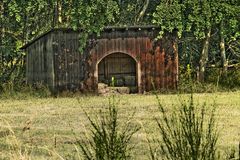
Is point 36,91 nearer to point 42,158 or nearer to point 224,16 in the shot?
point 224,16

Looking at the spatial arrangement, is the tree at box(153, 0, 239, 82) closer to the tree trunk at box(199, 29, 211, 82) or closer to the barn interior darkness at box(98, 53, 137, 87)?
the tree trunk at box(199, 29, 211, 82)

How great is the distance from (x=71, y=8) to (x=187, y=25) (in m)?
5.92

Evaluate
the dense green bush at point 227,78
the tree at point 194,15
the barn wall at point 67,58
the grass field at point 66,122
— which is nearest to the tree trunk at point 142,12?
the tree at point 194,15

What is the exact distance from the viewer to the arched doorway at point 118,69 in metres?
28.8

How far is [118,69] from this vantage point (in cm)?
2912

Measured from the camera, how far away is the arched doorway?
28.8 meters

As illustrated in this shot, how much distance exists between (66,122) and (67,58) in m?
12.4

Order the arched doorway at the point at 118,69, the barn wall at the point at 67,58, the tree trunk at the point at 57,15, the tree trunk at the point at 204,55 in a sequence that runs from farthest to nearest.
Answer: the tree trunk at the point at 57,15
the tree trunk at the point at 204,55
the arched doorway at the point at 118,69
the barn wall at the point at 67,58

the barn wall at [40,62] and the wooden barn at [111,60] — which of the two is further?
the barn wall at [40,62]

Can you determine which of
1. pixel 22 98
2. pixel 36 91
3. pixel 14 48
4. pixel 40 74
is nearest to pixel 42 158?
pixel 22 98

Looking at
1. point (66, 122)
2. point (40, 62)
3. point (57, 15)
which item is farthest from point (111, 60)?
point (66, 122)

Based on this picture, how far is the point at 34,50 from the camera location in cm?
3014

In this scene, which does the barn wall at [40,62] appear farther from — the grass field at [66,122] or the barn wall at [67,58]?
the grass field at [66,122]

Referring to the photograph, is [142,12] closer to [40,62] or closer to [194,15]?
[194,15]
